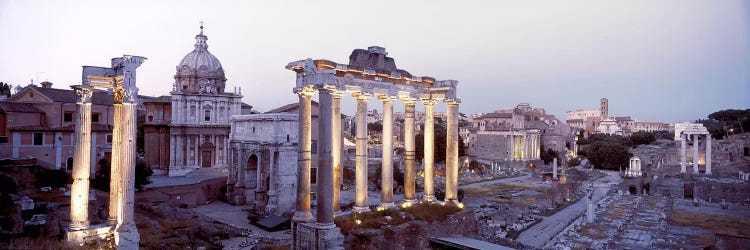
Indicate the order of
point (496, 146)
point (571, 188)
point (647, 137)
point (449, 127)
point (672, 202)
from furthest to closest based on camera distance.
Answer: point (647, 137) < point (496, 146) < point (571, 188) < point (672, 202) < point (449, 127)

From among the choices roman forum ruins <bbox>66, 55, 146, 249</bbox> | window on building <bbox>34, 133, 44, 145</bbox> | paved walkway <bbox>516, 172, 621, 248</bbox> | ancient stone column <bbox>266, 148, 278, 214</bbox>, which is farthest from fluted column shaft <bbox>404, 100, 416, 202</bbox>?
window on building <bbox>34, 133, 44, 145</bbox>

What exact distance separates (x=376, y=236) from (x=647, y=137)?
83.7 m

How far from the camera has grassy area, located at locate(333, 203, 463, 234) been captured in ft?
46.2

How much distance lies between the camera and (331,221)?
1295 cm

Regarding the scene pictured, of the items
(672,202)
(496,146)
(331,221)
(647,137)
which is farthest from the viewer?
(647,137)

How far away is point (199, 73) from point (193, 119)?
13.5 feet

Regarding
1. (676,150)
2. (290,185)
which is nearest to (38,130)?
(290,185)

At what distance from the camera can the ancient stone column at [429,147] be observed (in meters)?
17.6

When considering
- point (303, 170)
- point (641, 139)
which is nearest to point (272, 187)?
point (303, 170)

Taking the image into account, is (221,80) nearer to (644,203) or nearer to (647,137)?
(644,203)

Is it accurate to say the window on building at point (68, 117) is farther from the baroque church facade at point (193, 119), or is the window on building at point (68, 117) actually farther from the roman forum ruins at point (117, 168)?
the roman forum ruins at point (117, 168)

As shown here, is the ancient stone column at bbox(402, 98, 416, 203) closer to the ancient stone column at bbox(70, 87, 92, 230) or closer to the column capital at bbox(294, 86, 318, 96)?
the column capital at bbox(294, 86, 318, 96)

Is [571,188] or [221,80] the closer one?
[221,80]

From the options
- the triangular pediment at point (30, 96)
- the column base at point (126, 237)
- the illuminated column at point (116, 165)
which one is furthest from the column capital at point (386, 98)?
the triangular pediment at point (30, 96)
